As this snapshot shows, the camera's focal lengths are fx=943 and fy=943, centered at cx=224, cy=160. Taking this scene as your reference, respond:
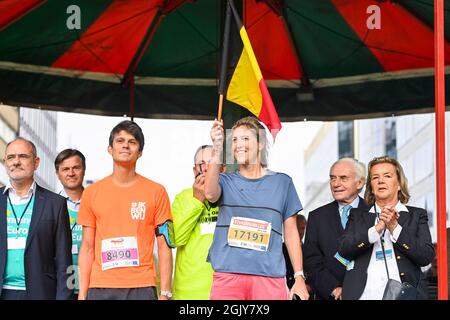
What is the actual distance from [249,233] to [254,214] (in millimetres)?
116

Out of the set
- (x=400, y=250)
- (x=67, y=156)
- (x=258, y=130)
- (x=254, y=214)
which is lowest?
(x=400, y=250)

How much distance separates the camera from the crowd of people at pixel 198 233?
212 inches

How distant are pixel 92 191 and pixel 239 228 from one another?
927 millimetres

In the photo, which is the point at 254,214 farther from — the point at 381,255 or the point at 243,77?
the point at 243,77

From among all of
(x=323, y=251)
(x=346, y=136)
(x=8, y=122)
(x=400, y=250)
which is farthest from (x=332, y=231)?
(x=346, y=136)

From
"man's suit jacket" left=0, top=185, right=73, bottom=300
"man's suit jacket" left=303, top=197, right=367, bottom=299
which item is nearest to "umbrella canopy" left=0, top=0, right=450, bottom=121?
"man's suit jacket" left=303, top=197, right=367, bottom=299

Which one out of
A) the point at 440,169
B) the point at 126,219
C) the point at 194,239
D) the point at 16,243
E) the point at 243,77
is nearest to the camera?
the point at 440,169

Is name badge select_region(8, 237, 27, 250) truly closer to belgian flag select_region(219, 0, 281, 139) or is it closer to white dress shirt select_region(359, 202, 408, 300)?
belgian flag select_region(219, 0, 281, 139)

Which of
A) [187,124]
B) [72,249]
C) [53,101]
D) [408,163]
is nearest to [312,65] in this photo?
[187,124]

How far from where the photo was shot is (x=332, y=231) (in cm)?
642

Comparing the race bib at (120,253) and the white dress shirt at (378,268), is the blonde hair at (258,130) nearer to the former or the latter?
the white dress shirt at (378,268)

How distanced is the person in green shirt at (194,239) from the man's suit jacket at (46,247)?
0.69 metres

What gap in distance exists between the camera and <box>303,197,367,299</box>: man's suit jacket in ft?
20.7

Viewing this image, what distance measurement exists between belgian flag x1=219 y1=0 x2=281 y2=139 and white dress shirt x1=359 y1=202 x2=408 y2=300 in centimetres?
90
